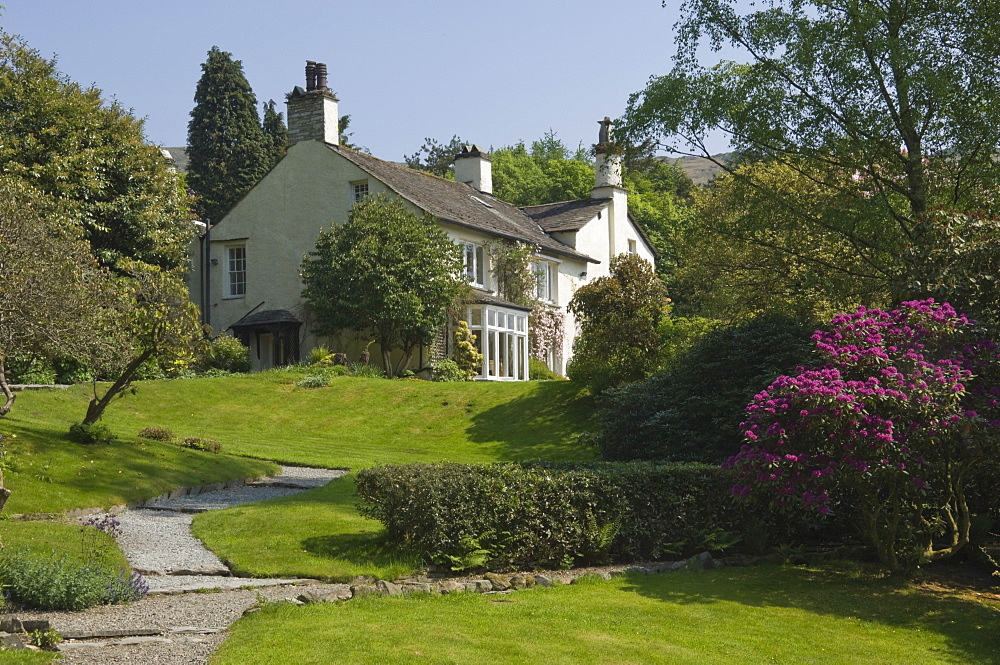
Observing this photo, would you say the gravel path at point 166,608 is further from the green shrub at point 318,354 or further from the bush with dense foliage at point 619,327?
the green shrub at point 318,354

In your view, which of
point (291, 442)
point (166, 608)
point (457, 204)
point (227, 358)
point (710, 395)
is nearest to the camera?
point (166, 608)

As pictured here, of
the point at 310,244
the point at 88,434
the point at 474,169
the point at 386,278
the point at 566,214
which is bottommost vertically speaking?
the point at 88,434

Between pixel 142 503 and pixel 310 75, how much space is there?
28.2 meters

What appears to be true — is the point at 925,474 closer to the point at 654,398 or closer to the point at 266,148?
the point at 654,398

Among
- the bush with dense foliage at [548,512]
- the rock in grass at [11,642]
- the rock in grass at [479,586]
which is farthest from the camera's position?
the bush with dense foliage at [548,512]

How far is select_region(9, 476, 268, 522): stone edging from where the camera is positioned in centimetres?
1422

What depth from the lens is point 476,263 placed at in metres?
40.9

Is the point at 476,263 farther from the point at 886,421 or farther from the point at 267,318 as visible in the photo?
the point at 886,421

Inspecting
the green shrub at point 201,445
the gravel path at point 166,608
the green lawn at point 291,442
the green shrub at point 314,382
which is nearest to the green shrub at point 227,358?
the green lawn at point 291,442

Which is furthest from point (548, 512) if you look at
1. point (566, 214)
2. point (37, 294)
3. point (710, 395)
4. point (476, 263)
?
point (566, 214)

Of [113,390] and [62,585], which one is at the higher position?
[113,390]

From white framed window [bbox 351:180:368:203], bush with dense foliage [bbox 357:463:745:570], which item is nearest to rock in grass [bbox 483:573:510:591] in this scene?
bush with dense foliage [bbox 357:463:745:570]

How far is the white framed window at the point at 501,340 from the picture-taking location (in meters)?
37.8

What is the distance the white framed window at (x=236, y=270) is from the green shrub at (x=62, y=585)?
32.2 metres
